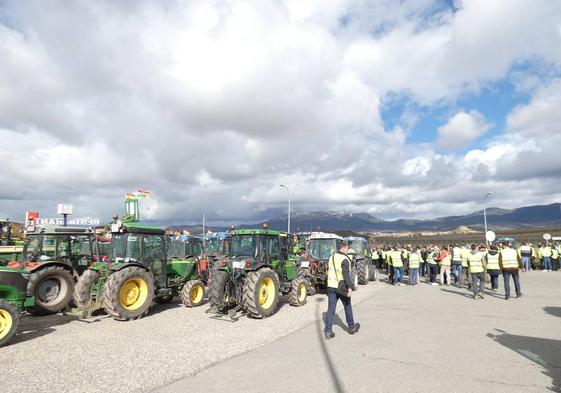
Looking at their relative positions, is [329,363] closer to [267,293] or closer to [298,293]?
[267,293]

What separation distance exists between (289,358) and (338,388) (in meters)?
1.38

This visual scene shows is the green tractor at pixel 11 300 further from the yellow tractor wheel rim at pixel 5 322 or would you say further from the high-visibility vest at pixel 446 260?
the high-visibility vest at pixel 446 260

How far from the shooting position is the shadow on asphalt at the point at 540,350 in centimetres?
509

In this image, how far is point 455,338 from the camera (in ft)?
22.7

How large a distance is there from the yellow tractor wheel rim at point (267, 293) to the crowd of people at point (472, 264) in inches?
258

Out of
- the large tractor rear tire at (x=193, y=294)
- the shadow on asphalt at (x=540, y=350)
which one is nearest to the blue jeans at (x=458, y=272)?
the shadow on asphalt at (x=540, y=350)

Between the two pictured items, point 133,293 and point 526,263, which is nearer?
point 133,293

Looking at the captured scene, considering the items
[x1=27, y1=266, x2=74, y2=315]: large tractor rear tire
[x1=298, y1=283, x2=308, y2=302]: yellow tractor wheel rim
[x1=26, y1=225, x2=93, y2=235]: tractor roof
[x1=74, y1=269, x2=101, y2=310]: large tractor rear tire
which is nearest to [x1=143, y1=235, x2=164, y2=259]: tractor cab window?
[x1=74, y1=269, x2=101, y2=310]: large tractor rear tire

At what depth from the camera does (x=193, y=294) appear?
11.0 m

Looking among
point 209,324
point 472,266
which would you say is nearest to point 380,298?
point 472,266

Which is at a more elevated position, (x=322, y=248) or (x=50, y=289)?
(x=322, y=248)

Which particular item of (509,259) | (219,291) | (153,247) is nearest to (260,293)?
(219,291)

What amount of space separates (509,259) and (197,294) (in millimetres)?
9550

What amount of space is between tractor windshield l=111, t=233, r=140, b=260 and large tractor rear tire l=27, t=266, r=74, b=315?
1.49 metres
